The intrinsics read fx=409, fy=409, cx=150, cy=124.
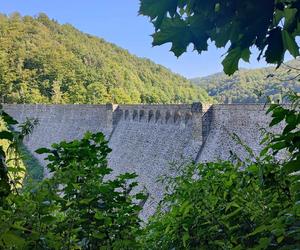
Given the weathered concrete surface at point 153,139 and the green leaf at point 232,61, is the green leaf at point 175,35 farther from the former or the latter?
the weathered concrete surface at point 153,139

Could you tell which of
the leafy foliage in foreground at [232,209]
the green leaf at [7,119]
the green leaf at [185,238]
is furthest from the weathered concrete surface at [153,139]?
the green leaf at [7,119]

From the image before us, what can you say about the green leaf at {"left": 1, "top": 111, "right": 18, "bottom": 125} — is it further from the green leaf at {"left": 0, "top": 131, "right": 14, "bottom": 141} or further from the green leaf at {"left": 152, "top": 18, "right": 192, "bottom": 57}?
the green leaf at {"left": 152, "top": 18, "right": 192, "bottom": 57}

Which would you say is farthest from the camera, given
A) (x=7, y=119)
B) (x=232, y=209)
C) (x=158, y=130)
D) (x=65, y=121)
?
(x=65, y=121)

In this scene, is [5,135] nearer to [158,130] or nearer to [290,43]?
[290,43]

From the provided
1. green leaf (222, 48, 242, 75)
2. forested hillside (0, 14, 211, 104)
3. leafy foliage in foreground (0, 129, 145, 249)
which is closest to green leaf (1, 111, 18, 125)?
leafy foliage in foreground (0, 129, 145, 249)

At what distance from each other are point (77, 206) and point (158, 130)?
15.8 m

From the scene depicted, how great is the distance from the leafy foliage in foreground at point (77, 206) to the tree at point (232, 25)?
28.5 inches

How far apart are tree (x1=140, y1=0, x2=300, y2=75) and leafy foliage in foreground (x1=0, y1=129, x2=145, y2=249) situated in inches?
28.5

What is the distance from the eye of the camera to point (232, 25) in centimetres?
112

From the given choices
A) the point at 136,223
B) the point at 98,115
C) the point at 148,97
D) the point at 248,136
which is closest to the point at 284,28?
the point at 136,223

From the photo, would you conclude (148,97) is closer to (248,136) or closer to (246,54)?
(248,136)

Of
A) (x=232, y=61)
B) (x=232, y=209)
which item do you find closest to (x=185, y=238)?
(x=232, y=209)

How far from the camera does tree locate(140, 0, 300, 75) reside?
40.4 inches

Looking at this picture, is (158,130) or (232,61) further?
(158,130)
